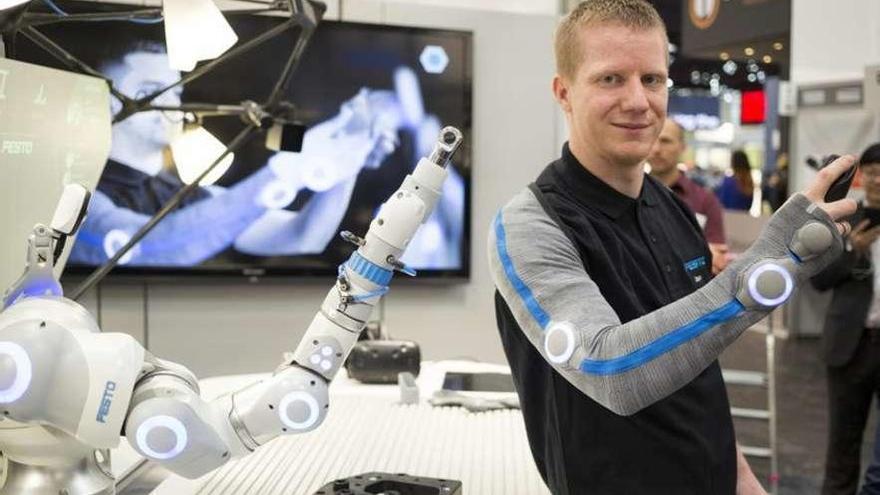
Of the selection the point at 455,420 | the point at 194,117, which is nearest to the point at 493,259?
the point at 455,420

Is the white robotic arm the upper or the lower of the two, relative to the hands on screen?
lower

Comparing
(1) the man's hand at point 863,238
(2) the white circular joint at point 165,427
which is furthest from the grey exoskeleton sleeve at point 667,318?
(1) the man's hand at point 863,238

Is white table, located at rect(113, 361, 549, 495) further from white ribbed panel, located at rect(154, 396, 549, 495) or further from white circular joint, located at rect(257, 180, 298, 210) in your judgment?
white circular joint, located at rect(257, 180, 298, 210)

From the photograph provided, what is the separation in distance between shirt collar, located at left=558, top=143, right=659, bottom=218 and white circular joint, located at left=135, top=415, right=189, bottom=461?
0.57 metres

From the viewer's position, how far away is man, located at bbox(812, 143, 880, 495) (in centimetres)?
310

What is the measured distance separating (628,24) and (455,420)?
84 cm

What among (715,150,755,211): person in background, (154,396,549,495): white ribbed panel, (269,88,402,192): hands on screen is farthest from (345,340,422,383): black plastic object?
(715,150,755,211): person in background

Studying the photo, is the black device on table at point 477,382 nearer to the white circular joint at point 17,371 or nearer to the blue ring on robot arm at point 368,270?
the blue ring on robot arm at point 368,270

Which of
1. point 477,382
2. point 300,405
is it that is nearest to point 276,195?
point 477,382

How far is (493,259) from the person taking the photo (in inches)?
44.2

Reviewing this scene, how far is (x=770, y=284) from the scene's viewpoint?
35.1 inches

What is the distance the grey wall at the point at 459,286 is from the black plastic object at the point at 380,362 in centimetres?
153

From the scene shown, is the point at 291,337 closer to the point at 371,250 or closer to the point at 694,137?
the point at 371,250

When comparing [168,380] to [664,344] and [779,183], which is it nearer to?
[664,344]
